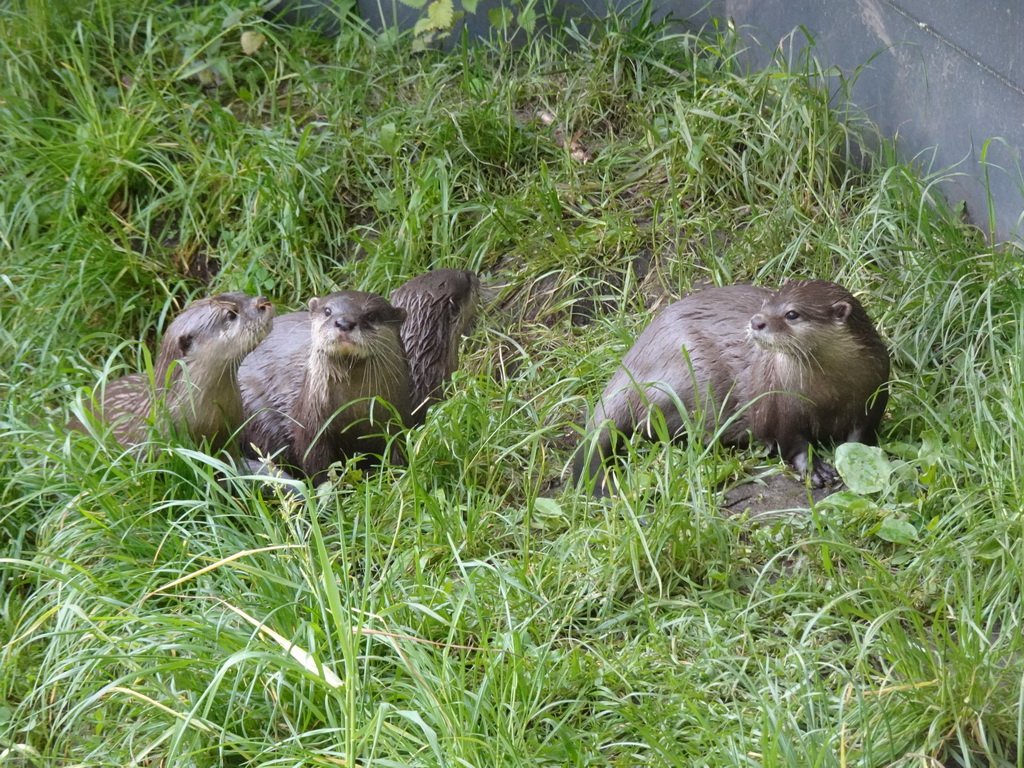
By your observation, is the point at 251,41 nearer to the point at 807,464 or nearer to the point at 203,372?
the point at 203,372

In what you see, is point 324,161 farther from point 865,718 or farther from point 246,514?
point 865,718

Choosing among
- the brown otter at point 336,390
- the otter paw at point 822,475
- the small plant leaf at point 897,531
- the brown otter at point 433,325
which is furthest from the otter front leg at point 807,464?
the brown otter at point 433,325

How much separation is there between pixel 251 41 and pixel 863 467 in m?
2.93

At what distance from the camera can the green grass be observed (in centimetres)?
204

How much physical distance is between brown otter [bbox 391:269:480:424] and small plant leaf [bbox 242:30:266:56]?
56.5 inches

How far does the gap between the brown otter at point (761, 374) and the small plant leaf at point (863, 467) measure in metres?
0.10

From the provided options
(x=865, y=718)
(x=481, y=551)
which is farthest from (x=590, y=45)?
(x=865, y=718)

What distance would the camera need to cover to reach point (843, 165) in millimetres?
3531

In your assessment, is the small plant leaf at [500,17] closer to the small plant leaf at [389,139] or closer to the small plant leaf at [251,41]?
the small plant leaf at [389,139]

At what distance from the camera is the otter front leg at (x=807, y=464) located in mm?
2693

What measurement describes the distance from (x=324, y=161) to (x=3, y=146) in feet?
3.85

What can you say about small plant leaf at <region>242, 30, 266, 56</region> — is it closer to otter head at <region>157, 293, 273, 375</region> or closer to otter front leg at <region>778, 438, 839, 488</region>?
otter head at <region>157, 293, 273, 375</region>

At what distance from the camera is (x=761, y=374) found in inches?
109

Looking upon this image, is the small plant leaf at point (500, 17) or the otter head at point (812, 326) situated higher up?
the small plant leaf at point (500, 17)
